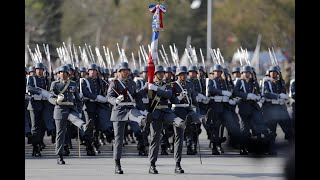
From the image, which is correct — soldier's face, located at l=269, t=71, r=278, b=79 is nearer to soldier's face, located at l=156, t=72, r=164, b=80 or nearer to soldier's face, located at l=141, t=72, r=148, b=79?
soldier's face, located at l=141, t=72, r=148, b=79

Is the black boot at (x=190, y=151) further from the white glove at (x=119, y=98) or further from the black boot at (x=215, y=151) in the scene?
the white glove at (x=119, y=98)

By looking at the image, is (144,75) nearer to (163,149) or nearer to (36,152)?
(163,149)

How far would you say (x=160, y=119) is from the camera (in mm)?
16062

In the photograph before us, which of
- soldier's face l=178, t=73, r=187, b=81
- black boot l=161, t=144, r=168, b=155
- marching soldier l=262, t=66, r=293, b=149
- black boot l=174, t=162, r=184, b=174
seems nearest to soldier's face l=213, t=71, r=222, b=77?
marching soldier l=262, t=66, r=293, b=149

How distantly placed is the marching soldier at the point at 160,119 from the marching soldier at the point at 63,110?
1.80 m

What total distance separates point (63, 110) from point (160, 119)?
2297 millimetres

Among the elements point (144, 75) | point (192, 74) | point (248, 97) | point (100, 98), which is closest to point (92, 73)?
point (100, 98)

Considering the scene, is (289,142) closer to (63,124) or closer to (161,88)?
(161,88)

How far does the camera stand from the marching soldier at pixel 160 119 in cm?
1591

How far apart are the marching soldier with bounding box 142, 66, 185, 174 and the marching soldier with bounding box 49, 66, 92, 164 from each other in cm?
180

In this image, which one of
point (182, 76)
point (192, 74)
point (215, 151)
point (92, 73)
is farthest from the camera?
point (92, 73)

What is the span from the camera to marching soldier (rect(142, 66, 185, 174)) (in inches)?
627
